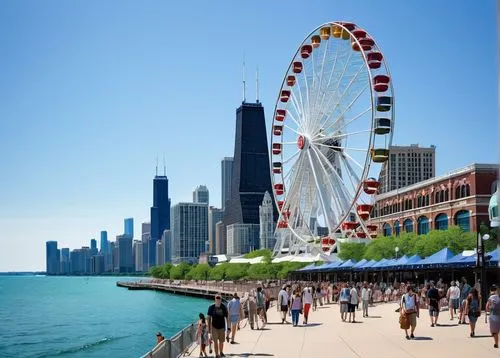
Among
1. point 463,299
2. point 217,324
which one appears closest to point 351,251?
point 463,299

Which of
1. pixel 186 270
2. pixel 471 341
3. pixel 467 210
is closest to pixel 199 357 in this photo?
pixel 471 341

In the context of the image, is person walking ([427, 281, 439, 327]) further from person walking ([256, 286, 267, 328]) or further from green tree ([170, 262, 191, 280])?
green tree ([170, 262, 191, 280])

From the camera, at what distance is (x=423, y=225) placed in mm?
98562

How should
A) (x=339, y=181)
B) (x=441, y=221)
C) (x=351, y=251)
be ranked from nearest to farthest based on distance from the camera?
(x=339, y=181) → (x=351, y=251) → (x=441, y=221)

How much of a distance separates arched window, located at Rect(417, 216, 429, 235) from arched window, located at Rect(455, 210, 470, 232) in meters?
10.4

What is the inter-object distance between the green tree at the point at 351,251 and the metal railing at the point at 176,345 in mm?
56273

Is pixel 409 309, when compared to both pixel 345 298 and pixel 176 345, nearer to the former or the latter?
pixel 345 298

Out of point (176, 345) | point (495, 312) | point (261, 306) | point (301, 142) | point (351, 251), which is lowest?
point (176, 345)

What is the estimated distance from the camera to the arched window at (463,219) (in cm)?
8412

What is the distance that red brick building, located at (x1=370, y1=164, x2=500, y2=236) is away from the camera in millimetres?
81500

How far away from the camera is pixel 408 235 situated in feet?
260

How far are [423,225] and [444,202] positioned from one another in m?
→ 9.63

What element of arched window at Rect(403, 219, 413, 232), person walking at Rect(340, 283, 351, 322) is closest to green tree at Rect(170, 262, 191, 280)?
arched window at Rect(403, 219, 413, 232)

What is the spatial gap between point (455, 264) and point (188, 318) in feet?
133
